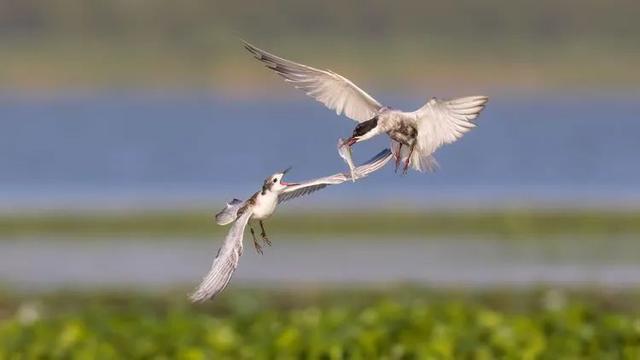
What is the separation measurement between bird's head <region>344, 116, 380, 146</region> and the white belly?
16 centimetres

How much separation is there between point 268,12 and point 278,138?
7131mm

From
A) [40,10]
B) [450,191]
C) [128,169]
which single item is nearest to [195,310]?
[450,191]

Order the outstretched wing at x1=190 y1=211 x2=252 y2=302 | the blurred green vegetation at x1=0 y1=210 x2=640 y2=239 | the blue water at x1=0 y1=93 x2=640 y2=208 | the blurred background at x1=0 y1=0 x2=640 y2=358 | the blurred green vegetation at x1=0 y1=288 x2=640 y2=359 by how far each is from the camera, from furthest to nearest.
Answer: the blue water at x1=0 y1=93 x2=640 y2=208, the blurred green vegetation at x1=0 y1=210 x2=640 y2=239, the blurred background at x1=0 y1=0 x2=640 y2=358, the blurred green vegetation at x1=0 y1=288 x2=640 y2=359, the outstretched wing at x1=190 y1=211 x2=252 y2=302

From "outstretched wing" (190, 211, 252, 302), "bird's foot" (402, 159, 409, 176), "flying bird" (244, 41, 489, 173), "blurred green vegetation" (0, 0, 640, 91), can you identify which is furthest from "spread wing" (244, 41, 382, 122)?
"blurred green vegetation" (0, 0, 640, 91)

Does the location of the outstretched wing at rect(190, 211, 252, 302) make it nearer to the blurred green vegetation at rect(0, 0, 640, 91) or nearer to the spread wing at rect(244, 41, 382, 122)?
the spread wing at rect(244, 41, 382, 122)

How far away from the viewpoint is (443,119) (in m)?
3.10

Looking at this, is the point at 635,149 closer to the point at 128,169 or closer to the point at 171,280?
the point at 128,169

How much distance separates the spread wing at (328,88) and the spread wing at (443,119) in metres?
0.09

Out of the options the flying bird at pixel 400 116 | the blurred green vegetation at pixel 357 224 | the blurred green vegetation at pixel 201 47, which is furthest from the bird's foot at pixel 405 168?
the blurred green vegetation at pixel 201 47

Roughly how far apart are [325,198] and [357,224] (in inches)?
112

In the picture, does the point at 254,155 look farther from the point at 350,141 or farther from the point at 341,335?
the point at 350,141

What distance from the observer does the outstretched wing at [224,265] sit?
3.01 metres

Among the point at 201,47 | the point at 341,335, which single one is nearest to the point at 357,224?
the point at 341,335

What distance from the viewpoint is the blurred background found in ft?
36.9
